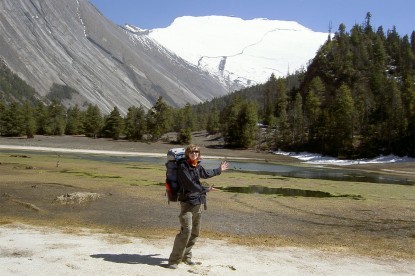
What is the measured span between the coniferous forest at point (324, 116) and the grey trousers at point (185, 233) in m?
97.9

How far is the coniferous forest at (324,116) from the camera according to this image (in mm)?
112500

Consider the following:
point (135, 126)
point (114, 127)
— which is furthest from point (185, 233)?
point (114, 127)

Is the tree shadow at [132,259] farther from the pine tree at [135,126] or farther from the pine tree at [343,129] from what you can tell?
the pine tree at [135,126]

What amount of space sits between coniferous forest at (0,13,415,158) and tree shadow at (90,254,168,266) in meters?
98.1

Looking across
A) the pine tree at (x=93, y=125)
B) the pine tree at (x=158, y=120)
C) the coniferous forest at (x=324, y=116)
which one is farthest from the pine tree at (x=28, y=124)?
the pine tree at (x=158, y=120)

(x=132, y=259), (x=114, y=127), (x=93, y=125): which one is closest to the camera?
(x=132, y=259)

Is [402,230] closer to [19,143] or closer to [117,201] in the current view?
[117,201]

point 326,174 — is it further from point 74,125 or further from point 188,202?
point 74,125

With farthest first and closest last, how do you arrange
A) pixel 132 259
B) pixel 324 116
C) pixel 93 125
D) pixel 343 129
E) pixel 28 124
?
pixel 93 125, pixel 28 124, pixel 324 116, pixel 343 129, pixel 132 259

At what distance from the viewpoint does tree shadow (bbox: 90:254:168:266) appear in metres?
12.4

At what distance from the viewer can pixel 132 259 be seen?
41.7ft

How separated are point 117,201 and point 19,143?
99350 millimetres

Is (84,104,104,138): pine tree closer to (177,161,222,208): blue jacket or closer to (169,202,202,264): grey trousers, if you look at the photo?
(169,202,202,264): grey trousers

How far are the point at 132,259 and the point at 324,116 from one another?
376ft
